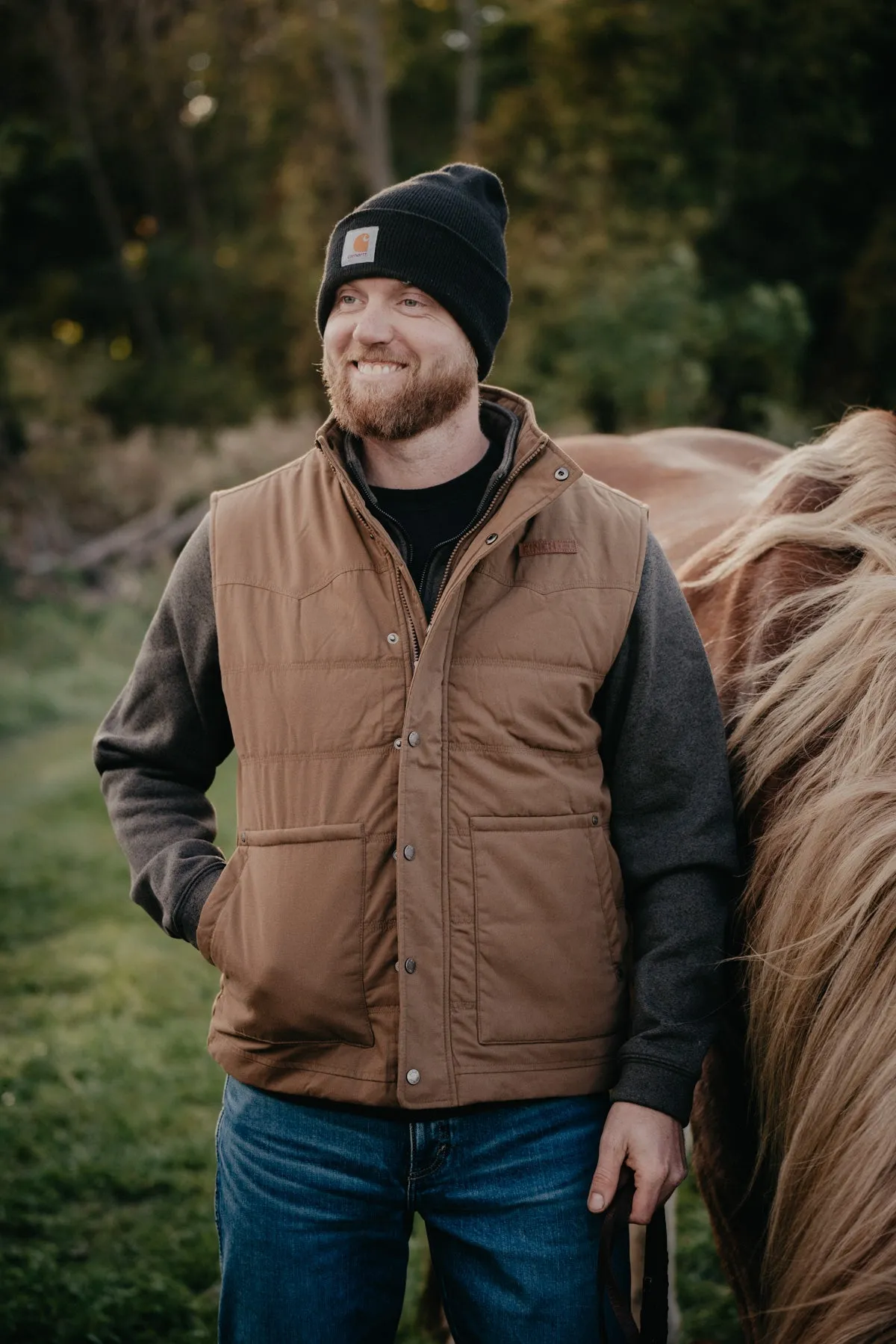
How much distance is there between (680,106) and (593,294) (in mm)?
3781

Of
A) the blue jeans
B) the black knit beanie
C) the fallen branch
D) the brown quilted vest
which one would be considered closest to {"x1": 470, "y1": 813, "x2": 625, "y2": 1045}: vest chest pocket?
the brown quilted vest

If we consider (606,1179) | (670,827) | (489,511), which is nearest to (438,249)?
(489,511)

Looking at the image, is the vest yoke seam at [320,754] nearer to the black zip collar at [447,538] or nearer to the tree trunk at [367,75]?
the black zip collar at [447,538]

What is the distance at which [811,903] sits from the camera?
168 cm

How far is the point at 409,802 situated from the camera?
65.7 inches

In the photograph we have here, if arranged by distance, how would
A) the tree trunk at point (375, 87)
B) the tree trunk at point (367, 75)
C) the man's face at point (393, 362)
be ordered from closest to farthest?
the man's face at point (393, 362)
the tree trunk at point (375, 87)
the tree trunk at point (367, 75)

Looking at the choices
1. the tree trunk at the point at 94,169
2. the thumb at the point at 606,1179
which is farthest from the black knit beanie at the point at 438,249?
the tree trunk at the point at 94,169

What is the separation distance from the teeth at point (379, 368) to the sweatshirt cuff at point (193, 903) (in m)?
0.81

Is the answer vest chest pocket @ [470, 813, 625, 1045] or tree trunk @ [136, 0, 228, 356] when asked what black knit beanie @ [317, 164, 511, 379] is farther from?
tree trunk @ [136, 0, 228, 356]

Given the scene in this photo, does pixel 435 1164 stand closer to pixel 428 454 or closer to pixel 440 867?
pixel 440 867

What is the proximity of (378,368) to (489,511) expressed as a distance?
0.99 ft

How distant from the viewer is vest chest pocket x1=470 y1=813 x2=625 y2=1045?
1.69 metres

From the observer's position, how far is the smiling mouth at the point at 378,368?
188 centimetres

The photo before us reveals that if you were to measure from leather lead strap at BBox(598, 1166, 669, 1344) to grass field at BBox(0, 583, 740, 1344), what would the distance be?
1437 mm
